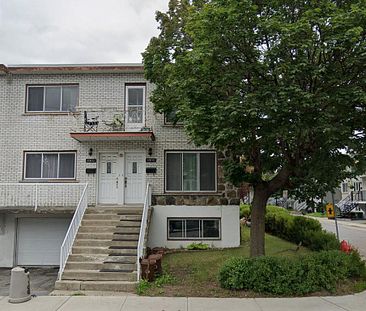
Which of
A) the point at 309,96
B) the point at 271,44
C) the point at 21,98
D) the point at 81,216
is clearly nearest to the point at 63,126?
the point at 21,98

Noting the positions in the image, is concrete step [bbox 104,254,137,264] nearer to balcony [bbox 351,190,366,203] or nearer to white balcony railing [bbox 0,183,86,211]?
white balcony railing [bbox 0,183,86,211]

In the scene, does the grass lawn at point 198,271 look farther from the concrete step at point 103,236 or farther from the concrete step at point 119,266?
the concrete step at point 103,236

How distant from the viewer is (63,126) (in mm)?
14703

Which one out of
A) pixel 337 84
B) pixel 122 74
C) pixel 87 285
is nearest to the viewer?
pixel 337 84

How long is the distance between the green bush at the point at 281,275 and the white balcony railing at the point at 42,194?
749 centimetres

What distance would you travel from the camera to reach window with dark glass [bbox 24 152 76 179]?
14.6m

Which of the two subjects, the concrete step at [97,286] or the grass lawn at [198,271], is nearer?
the grass lawn at [198,271]

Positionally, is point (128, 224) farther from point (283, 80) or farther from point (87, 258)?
point (283, 80)

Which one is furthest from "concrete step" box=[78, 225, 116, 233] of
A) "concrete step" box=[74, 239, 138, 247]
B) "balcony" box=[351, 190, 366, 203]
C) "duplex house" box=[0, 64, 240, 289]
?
"balcony" box=[351, 190, 366, 203]

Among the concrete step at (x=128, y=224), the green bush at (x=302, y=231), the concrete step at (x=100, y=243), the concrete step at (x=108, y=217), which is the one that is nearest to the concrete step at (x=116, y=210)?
the concrete step at (x=108, y=217)

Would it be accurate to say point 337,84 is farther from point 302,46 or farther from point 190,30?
point 190,30

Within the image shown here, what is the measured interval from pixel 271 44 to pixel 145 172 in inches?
300

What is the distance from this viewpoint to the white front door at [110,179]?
47.1 feet

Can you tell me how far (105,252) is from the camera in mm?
10547
